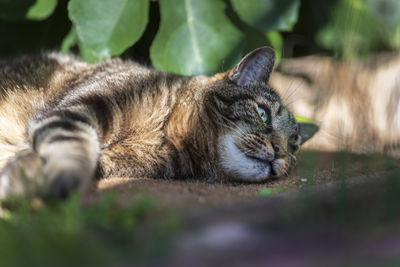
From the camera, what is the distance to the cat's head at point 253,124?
2031 millimetres

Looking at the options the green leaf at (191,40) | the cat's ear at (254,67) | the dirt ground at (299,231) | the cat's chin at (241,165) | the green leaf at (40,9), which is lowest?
the cat's chin at (241,165)

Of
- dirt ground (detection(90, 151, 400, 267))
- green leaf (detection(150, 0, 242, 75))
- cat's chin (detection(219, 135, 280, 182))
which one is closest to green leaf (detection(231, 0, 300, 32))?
green leaf (detection(150, 0, 242, 75))

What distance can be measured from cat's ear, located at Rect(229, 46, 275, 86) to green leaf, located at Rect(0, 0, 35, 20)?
5.54 feet

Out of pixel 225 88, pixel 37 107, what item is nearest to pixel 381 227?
pixel 225 88

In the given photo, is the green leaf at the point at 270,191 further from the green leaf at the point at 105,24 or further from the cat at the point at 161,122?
the green leaf at the point at 105,24

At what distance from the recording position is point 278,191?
5.98 feet

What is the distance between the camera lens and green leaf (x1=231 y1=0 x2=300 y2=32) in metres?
2.81

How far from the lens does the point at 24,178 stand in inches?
54.7

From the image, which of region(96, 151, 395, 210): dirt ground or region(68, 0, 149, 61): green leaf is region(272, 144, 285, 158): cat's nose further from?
region(68, 0, 149, 61): green leaf

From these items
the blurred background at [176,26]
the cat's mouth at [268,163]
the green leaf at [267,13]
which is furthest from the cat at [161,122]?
the green leaf at [267,13]

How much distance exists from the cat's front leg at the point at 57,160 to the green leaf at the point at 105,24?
881 mm

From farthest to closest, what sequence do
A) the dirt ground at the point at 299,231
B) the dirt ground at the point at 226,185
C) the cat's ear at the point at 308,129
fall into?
1. the cat's ear at the point at 308,129
2. the dirt ground at the point at 226,185
3. the dirt ground at the point at 299,231

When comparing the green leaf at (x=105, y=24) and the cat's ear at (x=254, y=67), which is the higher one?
the green leaf at (x=105, y=24)

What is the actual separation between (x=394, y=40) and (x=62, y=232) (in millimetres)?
3709
